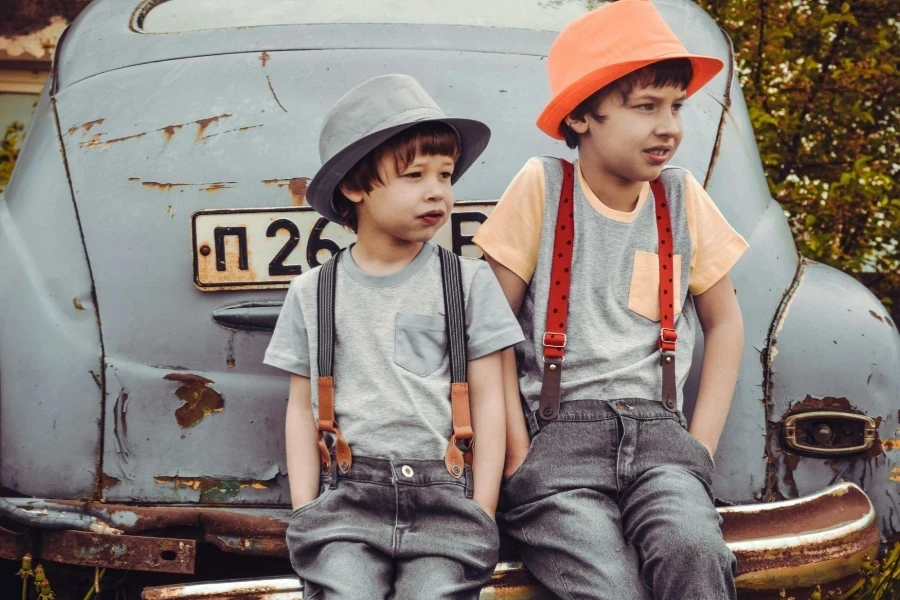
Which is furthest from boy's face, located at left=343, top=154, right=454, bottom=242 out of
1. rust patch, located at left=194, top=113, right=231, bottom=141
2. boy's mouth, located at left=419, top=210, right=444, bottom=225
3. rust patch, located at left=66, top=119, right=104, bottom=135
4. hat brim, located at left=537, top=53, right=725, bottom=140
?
rust patch, located at left=66, top=119, right=104, bottom=135

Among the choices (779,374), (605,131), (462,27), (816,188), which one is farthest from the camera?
(816,188)

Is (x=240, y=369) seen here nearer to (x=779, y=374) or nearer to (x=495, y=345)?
(x=495, y=345)

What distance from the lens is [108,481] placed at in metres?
2.39

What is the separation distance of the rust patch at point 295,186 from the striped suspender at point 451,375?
12.9 inches

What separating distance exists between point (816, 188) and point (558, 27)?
1.73m

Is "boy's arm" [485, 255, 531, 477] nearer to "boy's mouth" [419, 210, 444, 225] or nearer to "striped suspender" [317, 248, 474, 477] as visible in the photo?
"striped suspender" [317, 248, 474, 477]

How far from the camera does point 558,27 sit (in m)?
2.87

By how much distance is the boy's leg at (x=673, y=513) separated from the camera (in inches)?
75.4

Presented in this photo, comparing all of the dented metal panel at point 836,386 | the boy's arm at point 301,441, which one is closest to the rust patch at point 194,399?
the boy's arm at point 301,441

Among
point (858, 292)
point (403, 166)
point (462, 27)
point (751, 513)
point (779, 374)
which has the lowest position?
point (751, 513)

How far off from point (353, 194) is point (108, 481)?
2.88 feet

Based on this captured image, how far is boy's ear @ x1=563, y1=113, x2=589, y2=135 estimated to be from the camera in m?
2.24

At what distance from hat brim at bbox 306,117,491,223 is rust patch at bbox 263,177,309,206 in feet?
0.73

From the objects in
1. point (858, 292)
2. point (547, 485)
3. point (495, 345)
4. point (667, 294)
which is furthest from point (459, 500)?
point (858, 292)
